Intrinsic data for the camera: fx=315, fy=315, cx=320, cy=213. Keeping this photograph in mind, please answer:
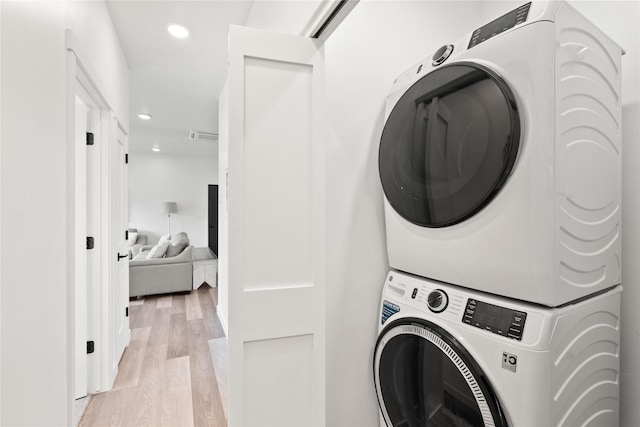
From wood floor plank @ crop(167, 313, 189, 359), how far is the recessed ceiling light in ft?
8.53

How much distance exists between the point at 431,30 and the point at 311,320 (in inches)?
60.7

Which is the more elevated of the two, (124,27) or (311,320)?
(124,27)

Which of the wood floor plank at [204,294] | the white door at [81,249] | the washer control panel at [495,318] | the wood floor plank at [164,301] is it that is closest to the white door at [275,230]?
the washer control panel at [495,318]

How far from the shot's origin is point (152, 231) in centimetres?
706

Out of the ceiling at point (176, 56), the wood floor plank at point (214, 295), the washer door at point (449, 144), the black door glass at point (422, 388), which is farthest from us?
the wood floor plank at point (214, 295)

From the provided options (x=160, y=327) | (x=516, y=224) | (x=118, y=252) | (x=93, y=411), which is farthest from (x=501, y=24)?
(x=160, y=327)

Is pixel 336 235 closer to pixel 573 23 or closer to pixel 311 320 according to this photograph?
pixel 311 320

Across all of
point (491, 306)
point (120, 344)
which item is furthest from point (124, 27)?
point (491, 306)

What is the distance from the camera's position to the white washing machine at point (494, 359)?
86 centimetres

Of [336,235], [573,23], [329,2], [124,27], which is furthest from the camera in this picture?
[124,27]

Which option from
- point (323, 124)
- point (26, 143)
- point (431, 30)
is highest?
point (431, 30)

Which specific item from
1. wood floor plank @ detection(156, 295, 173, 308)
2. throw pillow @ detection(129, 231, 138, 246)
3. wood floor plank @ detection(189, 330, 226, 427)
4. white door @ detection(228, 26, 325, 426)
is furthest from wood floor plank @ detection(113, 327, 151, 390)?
throw pillow @ detection(129, 231, 138, 246)

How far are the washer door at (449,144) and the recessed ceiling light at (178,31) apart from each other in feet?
6.00

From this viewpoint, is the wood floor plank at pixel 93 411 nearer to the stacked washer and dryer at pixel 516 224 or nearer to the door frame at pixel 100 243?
the door frame at pixel 100 243
